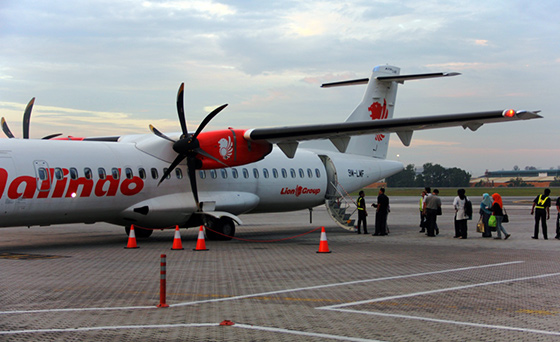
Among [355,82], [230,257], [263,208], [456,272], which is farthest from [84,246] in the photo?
[355,82]

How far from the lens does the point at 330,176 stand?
2406 cm

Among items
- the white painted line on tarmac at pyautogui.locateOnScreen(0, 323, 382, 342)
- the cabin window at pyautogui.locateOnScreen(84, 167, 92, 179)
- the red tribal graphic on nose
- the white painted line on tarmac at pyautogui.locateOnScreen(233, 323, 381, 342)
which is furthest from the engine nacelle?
the white painted line on tarmac at pyautogui.locateOnScreen(233, 323, 381, 342)

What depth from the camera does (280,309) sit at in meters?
8.12

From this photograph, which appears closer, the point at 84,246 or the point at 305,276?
the point at 305,276

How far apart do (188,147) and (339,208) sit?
7.08 m

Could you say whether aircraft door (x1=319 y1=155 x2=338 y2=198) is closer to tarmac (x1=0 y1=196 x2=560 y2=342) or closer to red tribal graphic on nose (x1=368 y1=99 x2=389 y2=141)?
red tribal graphic on nose (x1=368 y1=99 x2=389 y2=141)

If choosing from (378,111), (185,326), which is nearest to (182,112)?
(378,111)

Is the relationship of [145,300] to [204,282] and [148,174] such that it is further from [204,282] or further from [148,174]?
[148,174]

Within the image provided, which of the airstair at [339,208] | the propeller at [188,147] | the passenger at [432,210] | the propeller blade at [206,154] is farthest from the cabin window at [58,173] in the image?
the passenger at [432,210]

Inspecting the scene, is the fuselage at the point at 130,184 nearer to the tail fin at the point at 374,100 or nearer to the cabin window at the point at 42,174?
the cabin window at the point at 42,174

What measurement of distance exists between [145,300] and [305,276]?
344cm

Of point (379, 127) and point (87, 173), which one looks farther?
point (379, 127)

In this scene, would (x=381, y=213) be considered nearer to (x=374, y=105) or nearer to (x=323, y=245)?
(x=323, y=245)

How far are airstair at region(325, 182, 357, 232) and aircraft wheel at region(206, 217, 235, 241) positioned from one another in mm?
4746
